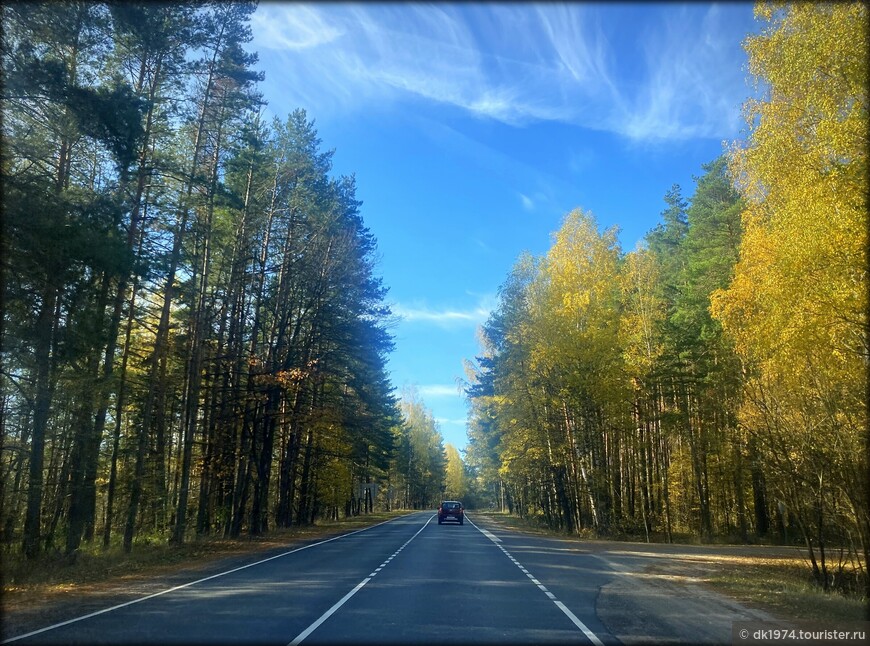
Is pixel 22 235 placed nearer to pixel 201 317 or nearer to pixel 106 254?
pixel 106 254

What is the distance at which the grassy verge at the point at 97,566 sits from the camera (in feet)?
39.1


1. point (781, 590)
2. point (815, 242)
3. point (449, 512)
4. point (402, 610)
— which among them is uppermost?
point (815, 242)

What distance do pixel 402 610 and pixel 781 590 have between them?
28.1 ft

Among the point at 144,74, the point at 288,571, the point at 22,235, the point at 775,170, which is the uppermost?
the point at 144,74

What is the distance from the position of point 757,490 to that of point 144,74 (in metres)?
33.4

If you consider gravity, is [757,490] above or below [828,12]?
below

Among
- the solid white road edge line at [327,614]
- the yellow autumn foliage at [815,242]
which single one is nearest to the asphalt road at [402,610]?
the solid white road edge line at [327,614]

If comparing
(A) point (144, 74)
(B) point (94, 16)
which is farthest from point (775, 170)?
(A) point (144, 74)

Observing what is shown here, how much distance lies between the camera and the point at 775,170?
492 inches

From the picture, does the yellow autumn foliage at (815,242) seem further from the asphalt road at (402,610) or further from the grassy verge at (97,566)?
the grassy verge at (97,566)

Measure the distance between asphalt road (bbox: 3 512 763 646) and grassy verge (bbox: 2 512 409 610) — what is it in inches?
83.0

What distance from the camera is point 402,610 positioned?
950cm

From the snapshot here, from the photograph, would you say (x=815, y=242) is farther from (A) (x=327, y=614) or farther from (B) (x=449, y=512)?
(B) (x=449, y=512)

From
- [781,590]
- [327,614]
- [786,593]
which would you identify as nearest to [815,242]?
[786,593]
